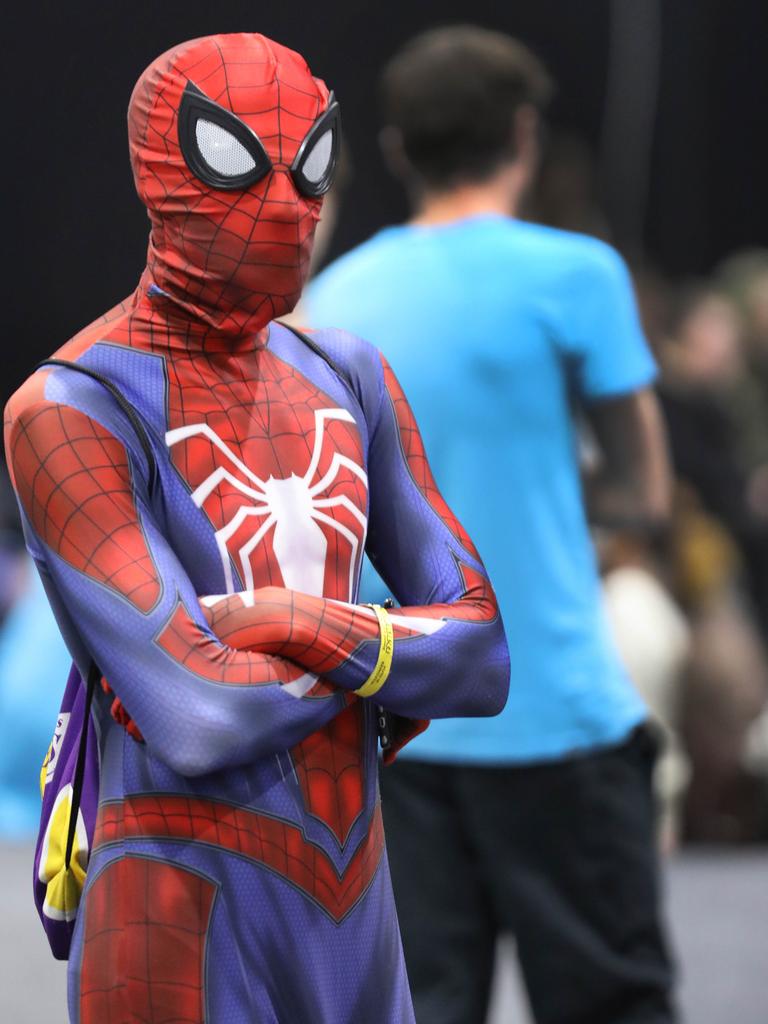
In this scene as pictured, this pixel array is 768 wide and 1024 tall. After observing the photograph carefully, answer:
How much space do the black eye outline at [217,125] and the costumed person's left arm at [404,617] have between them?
0.97 ft

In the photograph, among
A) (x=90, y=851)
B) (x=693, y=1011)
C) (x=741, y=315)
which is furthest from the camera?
(x=741, y=315)

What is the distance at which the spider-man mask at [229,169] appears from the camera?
64.4 inches

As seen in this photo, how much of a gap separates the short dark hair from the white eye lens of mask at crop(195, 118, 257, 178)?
138 centimetres

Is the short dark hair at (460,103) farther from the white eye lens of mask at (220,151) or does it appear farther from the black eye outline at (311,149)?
the white eye lens of mask at (220,151)

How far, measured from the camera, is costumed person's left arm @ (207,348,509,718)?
1646mm

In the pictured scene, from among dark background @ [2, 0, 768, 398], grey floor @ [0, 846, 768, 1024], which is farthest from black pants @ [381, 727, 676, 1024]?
grey floor @ [0, 846, 768, 1024]

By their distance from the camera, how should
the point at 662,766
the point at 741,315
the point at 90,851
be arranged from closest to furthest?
the point at 90,851 < the point at 662,766 < the point at 741,315

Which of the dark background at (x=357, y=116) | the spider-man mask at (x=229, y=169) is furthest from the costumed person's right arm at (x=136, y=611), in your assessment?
the dark background at (x=357, y=116)

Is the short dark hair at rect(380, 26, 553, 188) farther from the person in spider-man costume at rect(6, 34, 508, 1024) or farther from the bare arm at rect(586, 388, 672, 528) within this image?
the person in spider-man costume at rect(6, 34, 508, 1024)

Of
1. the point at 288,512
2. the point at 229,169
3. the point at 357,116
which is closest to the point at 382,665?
the point at 288,512

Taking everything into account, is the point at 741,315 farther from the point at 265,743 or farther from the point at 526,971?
the point at 265,743

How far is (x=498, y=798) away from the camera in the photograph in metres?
2.88

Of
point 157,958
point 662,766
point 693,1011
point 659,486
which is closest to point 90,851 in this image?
point 157,958

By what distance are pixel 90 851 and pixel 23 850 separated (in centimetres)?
454
